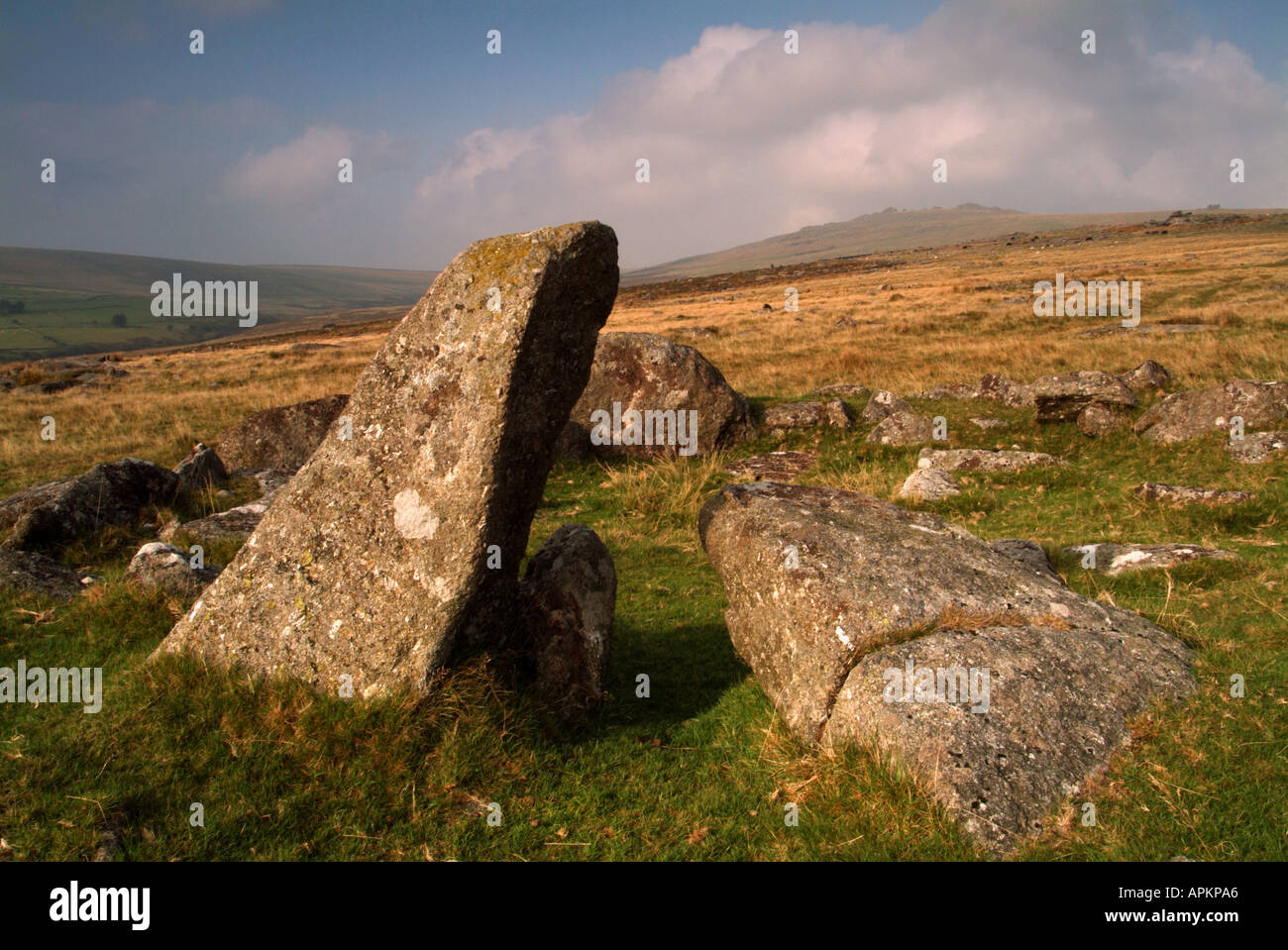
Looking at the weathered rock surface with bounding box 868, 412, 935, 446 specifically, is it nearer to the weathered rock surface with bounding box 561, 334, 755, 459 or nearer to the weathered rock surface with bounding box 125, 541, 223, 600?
the weathered rock surface with bounding box 561, 334, 755, 459

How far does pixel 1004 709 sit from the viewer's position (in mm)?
4895

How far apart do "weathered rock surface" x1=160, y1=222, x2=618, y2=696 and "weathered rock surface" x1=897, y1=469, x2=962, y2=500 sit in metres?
7.86

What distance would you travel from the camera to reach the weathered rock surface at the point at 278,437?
51.6 ft

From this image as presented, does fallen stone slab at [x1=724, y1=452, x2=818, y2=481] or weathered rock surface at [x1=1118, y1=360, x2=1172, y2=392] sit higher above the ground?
weathered rock surface at [x1=1118, y1=360, x2=1172, y2=392]

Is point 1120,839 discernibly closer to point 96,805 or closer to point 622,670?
point 622,670

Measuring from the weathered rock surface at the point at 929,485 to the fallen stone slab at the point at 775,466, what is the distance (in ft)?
6.76

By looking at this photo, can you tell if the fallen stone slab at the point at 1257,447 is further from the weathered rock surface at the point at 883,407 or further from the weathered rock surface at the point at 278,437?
the weathered rock surface at the point at 278,437

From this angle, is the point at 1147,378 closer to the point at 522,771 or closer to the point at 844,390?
the point at 844,390

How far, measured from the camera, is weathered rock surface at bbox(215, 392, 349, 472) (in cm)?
1572

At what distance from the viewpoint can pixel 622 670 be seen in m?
6.97

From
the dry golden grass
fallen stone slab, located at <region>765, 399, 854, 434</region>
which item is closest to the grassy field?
fallen stone slab, located at <region>765, 399, 854, 434</region>

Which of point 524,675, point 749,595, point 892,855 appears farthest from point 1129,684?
point 524,675

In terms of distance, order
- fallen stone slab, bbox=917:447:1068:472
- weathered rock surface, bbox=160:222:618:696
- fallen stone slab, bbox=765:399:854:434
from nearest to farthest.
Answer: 1. weathered rock surface, bbox=160:222:618:696
2. fallen stone slab, bbox=917:447:1068:472
3. fallen stone slab, bbox=765:399:854:434

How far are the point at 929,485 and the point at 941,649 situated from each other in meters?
7.59
